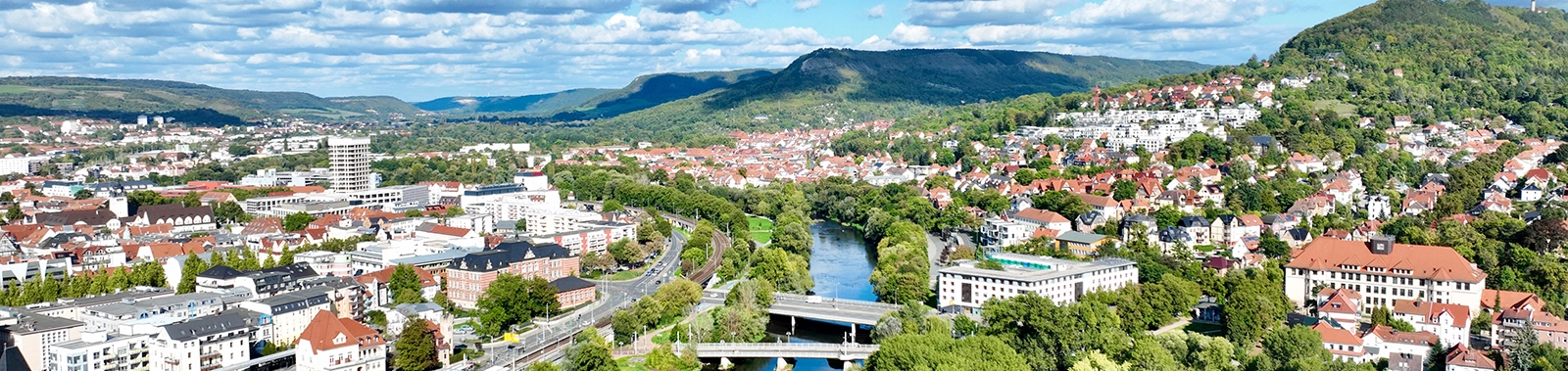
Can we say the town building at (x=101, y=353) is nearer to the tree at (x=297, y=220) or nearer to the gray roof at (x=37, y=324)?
the gray roof at (x=37, y=324)

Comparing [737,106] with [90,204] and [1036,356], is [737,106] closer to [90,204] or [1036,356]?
[90,204]

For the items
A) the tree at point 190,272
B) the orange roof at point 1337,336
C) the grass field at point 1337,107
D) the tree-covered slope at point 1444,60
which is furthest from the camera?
the tree-covered slope at point 1444,60

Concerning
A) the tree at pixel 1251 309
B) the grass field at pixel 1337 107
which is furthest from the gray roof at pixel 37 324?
the grass field at pixel 1337 107

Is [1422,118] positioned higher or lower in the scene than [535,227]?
higher

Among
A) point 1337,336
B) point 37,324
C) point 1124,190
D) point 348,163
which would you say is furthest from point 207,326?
point 348,163

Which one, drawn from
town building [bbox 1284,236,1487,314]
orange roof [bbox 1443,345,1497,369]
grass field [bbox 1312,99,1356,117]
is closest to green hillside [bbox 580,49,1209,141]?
grass field [bbox 1312,99,1356,117]

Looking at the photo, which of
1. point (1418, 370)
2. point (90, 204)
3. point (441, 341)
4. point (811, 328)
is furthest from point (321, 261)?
point (1418, 370)

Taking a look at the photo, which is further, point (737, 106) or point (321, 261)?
point (737, 106)
